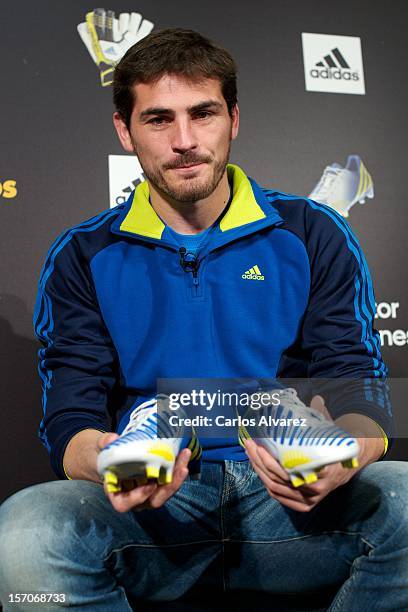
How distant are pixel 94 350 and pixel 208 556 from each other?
32 cm

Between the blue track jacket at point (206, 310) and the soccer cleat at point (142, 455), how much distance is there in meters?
0.21

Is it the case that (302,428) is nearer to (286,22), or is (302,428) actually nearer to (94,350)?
(94,350)

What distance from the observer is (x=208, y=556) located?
0.83 metres

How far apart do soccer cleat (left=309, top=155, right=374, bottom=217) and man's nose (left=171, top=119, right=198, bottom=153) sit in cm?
60

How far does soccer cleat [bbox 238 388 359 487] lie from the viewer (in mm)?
638

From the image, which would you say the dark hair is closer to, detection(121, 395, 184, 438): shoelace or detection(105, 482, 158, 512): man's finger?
detection(121, 395, 184, 438): shoelace

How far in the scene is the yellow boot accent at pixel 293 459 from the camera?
0.64 metres

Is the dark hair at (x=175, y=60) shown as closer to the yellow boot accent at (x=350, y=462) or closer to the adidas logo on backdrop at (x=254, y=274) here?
the adidas logo on backdrop at (x=254, y=274)

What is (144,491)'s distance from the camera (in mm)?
666

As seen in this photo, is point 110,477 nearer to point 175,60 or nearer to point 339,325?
point 339,325

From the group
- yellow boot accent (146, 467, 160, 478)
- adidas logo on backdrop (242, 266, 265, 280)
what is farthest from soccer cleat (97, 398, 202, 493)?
adidas logo on backdrop (242, 266, 265, 280)

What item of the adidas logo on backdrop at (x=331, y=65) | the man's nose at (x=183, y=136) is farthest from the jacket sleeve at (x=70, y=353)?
the adidas logo on backdrop at (x=331, y=65)

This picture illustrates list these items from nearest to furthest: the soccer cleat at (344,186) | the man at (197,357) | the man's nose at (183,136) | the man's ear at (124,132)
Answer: the man at (197,357) < the man's nose at (183,136) < the man's ear at (124,132) < the soccer cleat at (344,186)

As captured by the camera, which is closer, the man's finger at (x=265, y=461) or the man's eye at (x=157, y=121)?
the man's finger at (x=265, y=461)
